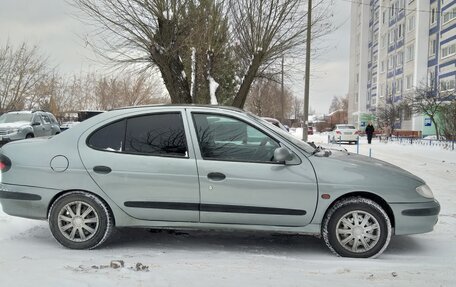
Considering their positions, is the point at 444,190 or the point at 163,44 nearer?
the point at 444,190

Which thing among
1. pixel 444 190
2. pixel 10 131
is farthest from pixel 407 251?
pixel 10 131

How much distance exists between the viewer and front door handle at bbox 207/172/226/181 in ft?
15.1

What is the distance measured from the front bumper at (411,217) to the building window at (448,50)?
3558 centimetres

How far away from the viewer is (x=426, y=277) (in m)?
4.06

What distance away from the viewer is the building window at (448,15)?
119 feet

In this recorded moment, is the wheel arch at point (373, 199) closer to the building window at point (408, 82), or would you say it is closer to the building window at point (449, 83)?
the building window at point (449, 83)

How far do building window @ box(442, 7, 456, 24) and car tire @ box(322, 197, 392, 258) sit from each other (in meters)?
37.1

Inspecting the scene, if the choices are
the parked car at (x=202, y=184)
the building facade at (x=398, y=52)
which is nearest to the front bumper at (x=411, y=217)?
the parked car at (x=202, y=184)

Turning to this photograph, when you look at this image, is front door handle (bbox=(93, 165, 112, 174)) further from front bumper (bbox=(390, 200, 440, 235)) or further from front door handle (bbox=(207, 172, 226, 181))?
front bumper (bbox=(390, 200, 440, 235))

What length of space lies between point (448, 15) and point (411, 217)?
126ft

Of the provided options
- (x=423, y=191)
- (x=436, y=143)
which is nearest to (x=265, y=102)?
→ (x=436, y=143)

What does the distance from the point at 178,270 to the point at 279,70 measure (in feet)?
51.5

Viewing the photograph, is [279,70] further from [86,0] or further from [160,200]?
[160,200]

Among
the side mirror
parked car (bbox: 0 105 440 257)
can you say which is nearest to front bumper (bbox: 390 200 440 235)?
parked car (bbox: 0 105 440 257)
